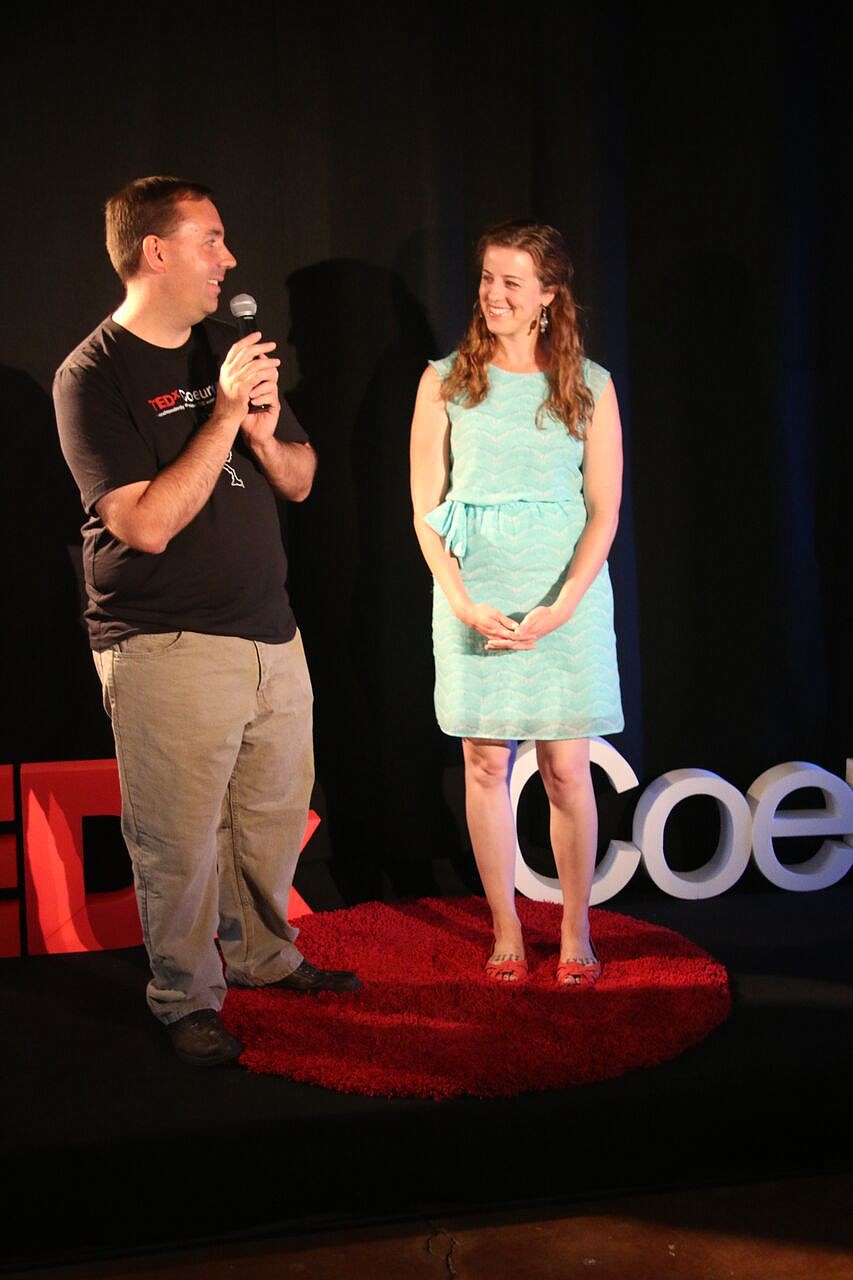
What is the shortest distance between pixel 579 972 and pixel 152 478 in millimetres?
1360

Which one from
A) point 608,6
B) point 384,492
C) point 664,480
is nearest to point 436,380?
point 384,492

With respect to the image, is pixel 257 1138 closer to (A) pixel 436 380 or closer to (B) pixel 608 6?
(A) pixel 436 380

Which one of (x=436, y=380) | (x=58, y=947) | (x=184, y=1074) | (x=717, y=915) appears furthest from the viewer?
(x=717, y=915)

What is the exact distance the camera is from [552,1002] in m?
2.62

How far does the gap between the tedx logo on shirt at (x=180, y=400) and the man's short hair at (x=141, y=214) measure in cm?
25

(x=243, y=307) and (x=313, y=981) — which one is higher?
(x=243, y=307)

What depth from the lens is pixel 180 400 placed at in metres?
2.48

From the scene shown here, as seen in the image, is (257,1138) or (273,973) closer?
(257,1138)

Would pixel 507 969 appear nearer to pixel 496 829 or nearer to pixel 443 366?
pixel 496 829

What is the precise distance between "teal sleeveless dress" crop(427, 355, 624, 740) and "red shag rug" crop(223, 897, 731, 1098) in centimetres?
54

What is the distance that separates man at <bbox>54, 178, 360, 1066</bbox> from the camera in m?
2.37

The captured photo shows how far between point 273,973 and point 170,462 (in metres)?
1.09

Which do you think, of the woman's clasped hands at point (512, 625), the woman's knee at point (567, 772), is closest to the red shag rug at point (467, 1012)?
the woman's knee at point (567, 772)

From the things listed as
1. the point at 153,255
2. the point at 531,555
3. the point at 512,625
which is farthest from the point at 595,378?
the point at 153,255
